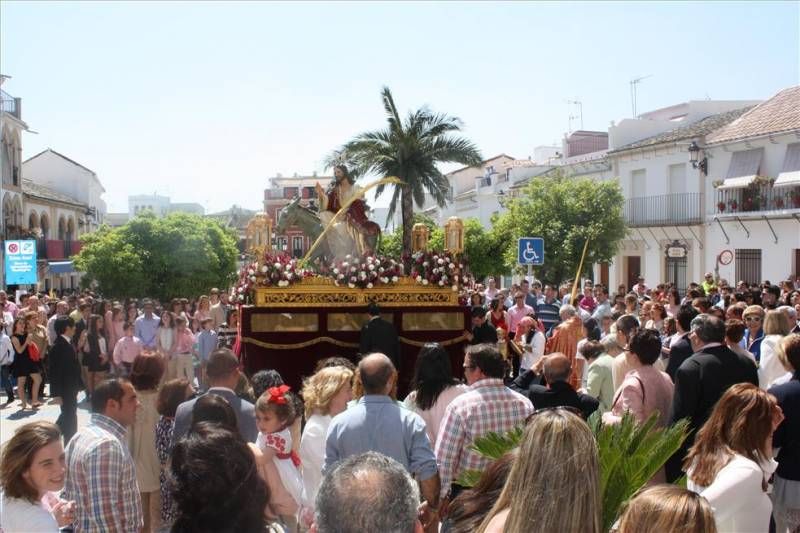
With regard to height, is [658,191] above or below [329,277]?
above

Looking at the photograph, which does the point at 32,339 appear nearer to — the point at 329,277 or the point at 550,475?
the point at 329,277

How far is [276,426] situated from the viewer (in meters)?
4.95

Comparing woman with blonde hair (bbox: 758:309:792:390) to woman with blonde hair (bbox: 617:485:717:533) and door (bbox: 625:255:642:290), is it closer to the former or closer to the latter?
woman with blonde hair (bbox: 617:485:717:533)

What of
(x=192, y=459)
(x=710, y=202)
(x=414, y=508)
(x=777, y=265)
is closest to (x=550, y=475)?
(x=414, y=508)

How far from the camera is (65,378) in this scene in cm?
1031

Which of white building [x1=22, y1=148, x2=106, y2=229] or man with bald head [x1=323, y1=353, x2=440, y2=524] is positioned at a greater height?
white building [x1=22, y1=148, x2=106, y2=229]

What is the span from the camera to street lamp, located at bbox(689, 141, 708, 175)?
95.3ft

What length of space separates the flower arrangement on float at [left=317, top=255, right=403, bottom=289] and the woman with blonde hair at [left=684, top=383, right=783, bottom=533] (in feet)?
26.8

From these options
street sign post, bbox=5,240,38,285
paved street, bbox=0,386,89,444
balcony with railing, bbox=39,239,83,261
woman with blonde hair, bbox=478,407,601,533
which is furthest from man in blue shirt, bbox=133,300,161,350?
balcony with railing, bbox=39,239,83,261

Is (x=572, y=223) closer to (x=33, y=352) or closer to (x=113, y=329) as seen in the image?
(x=113, y=329)

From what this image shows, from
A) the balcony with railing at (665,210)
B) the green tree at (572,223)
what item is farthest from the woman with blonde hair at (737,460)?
the balcony with railing at (665,210)

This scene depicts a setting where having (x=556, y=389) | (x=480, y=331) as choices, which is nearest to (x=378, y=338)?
(x=480, y=331)

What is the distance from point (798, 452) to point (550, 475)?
334 cm

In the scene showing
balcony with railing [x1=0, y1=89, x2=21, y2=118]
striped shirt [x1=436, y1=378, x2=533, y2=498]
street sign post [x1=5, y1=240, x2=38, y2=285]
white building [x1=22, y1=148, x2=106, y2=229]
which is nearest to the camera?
striped shirt [x1=436, y1=378, x2=533, y2=498]
